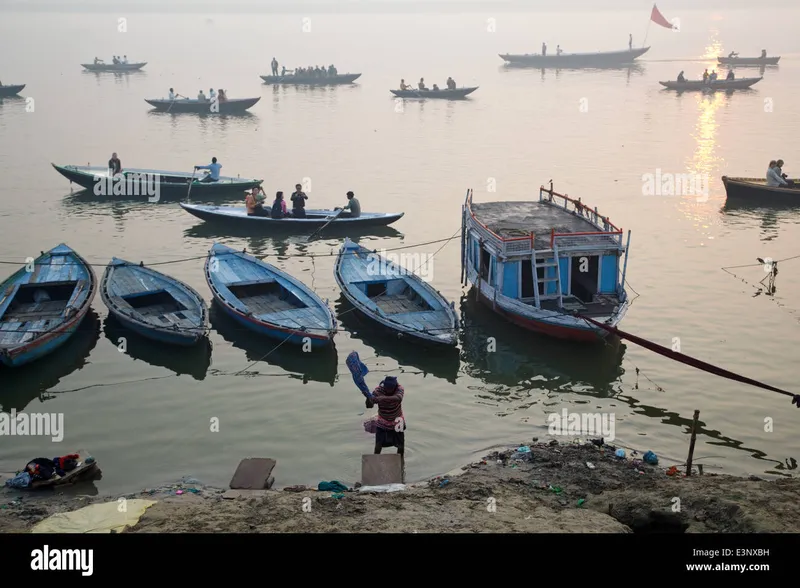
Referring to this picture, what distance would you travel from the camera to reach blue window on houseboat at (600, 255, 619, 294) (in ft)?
65.7

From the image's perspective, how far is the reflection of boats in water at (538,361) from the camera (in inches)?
709

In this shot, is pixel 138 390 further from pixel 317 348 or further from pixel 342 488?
pixel 342 488

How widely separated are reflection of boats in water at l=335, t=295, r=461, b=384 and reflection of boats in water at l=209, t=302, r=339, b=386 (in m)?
1.15

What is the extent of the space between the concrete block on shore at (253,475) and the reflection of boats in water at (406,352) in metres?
5.64

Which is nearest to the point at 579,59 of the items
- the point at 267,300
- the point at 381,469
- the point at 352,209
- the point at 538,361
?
the point at 352,209

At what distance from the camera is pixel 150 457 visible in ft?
48.6

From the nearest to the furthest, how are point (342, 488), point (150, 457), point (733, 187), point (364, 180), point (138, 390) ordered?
point (342, 488) → point (150, 457) → point (138, 390) → point (733, 187) → point (364, 180)

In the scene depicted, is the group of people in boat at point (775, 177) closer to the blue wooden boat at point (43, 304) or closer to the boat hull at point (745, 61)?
the blue wooden boat at point (43, 304)

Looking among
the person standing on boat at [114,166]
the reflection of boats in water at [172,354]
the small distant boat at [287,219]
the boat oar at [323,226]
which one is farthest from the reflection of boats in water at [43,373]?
the person standing on boat at [114,166]

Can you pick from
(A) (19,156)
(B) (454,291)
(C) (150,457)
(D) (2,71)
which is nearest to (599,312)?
(B) (454,291)

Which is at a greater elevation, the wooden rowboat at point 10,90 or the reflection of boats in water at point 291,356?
the wooden rowboat at point 10,90

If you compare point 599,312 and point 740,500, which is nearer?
point 740,500

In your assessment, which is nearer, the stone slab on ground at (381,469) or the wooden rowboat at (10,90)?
the stone slab on ground at (381,469)

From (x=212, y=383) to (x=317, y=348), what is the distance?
2.50m
